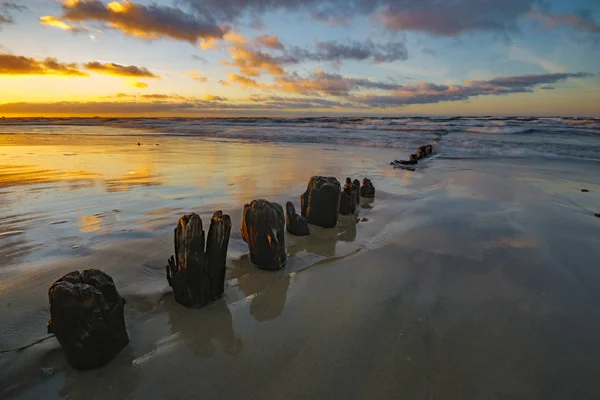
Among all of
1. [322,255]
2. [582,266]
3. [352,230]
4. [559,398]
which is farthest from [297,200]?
[559,398]

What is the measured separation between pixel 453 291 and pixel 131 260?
3.85 meters

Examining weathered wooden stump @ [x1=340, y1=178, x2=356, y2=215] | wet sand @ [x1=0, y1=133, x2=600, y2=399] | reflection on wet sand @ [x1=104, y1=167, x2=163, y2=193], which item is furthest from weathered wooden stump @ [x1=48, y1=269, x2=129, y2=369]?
reflection on wet sand @ [x1=104, y1=167, x2=163, y2=193]

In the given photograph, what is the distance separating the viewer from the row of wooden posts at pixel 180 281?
2.38 m

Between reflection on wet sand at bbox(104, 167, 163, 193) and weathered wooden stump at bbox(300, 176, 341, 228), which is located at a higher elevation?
weathered wooden stump at bbox(300, 176, 341, 228)

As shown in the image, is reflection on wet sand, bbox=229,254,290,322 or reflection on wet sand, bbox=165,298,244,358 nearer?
reflection on wet sand, bbox=165,298,244,358

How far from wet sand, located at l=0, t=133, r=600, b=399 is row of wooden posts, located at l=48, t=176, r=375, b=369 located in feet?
0.46

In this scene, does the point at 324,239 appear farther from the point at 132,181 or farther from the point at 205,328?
the point at 132,181

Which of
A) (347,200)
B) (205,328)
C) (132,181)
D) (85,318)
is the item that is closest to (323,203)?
(347,200)

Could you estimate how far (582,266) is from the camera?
438 cm

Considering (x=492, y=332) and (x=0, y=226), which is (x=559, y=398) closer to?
(x=492, y=332)

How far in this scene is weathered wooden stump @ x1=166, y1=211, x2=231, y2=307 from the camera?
129 inches

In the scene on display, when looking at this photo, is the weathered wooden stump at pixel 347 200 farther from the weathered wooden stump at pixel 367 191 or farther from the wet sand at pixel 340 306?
the weathered wooden stump at pixel 367 191

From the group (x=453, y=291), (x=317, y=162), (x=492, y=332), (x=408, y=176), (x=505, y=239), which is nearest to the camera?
(x=492, y=332)

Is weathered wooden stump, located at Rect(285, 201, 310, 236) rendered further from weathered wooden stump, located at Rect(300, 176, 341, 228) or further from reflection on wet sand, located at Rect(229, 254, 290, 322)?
reflection on wet sand, located at Rect(229, 254, 290, 322)
